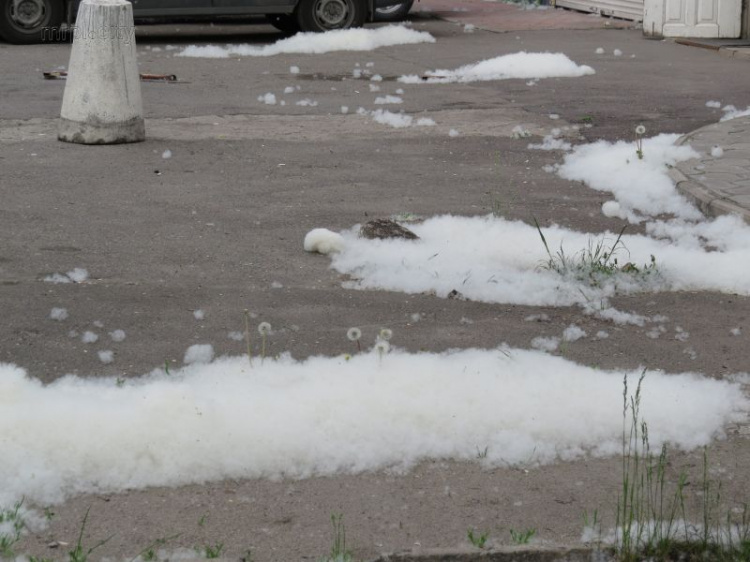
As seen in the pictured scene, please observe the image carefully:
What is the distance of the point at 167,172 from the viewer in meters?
7.57

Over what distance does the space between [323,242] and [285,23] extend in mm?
10386

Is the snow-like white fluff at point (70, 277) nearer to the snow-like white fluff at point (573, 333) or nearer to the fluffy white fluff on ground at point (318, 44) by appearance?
the snow-like white fluff at point (573, 333)

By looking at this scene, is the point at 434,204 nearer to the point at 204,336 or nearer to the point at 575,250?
the point at 575,250

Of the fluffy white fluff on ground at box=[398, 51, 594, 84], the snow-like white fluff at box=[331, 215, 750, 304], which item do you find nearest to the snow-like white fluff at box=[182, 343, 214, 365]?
the snow-like white fluff at box=[331, 215, 750, 304]

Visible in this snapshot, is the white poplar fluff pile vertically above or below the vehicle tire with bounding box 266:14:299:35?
below

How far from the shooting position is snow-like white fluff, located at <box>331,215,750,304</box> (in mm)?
5273

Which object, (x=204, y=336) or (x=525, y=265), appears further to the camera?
(x=525, y=265)

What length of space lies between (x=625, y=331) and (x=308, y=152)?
3907 millimetres

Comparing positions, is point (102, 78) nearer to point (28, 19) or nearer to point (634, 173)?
point (634, 173)

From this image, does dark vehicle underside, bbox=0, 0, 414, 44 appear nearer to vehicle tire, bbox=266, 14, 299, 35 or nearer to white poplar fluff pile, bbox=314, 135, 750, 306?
vehicle tire, bbox=266, 14, 299, 35

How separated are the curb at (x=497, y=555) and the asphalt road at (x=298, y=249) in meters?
0.15

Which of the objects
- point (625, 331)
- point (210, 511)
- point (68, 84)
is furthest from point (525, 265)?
point (68, 84)

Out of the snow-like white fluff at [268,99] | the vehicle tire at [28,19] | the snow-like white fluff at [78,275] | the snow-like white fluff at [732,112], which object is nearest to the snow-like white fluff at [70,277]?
A: the snow-like white fluff at [78,275]

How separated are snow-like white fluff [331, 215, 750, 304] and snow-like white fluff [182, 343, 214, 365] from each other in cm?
104
